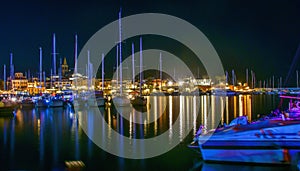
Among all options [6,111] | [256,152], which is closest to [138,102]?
[6,111]

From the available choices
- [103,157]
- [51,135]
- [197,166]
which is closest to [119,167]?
[103,157]

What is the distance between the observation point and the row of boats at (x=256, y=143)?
42.2ft

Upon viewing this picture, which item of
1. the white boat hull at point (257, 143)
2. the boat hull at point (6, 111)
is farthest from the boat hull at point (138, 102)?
the white boat hull at point (257, 143)

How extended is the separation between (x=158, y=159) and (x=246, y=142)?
176 inches

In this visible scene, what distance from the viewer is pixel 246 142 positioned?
13148 millimetres

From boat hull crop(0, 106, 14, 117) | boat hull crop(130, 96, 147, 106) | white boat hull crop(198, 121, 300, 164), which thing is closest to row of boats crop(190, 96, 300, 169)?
white boat hull crop(198, 121, 300, 164)

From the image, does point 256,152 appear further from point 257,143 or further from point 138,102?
point 138,102

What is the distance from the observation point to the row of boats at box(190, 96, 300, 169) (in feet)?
42.2

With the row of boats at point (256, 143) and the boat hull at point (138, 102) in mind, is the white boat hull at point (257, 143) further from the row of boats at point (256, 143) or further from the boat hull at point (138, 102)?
the boat hull at point (138, 102)

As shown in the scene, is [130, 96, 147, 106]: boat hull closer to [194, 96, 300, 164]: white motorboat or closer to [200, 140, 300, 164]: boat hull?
[194, 96, 300, 164]: white motorboat

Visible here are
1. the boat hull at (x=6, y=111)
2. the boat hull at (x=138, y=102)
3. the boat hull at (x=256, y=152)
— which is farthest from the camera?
the boat hull at (x=138, y=102)

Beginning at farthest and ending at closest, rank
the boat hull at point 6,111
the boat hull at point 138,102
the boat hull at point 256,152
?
the boat hull at point 138,102 → the boat hull at point 6,111 → the boat hull at point 256,152

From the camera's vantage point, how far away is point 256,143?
13039mm

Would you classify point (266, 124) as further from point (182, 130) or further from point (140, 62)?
point (140, 62)
